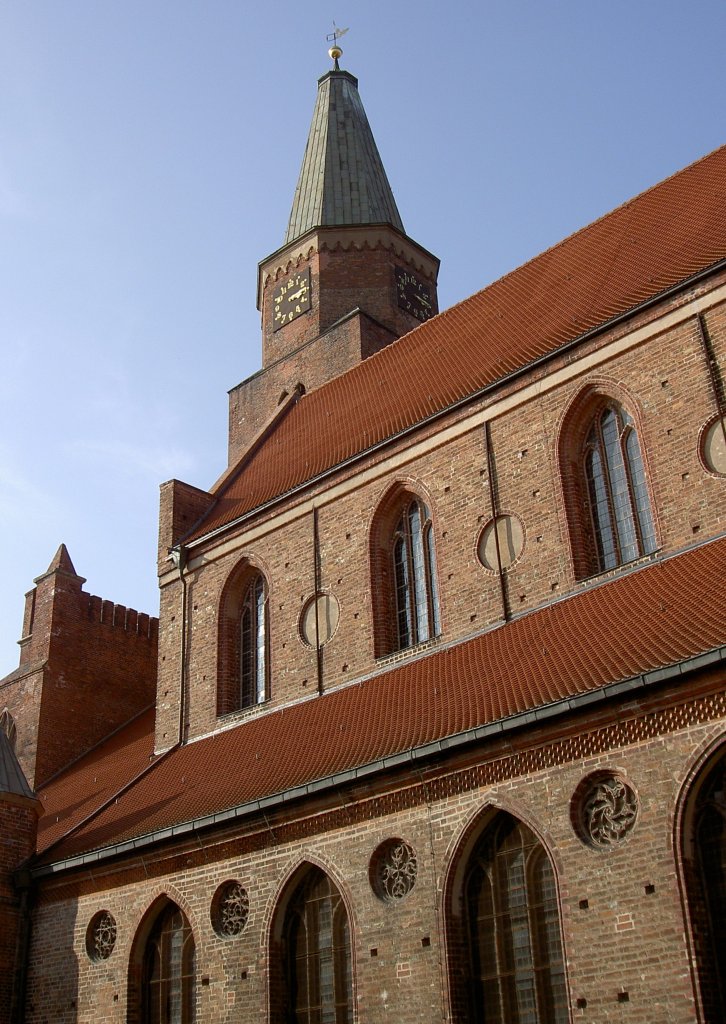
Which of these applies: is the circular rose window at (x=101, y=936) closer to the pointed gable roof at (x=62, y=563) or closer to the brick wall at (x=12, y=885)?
the brick wall at (x=12, y=885)

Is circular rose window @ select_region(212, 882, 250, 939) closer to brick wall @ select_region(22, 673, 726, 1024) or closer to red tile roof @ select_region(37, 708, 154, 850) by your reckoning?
brick wall @ select_region(22, 673, 726, 1024)

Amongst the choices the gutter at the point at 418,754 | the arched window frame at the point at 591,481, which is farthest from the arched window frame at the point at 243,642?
the arched window frame at the point at 591,481

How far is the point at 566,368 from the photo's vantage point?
15352 millimetres

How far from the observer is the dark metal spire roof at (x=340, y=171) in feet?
92.0

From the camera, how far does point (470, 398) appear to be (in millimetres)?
16219

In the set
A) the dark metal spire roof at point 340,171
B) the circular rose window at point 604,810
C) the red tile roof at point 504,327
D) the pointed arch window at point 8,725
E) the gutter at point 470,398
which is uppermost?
the dark metal spire roof at point 340,171

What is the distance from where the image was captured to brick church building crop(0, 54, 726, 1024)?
10586mm

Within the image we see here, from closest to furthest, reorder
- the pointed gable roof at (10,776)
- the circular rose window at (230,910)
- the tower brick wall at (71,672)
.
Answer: the circular rose window at (230,910)
the pointed gable roof at (10,776)
the tower brick wall at (71,672)

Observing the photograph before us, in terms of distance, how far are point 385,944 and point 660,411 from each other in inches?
265

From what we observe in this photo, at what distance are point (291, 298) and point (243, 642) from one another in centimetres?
1079

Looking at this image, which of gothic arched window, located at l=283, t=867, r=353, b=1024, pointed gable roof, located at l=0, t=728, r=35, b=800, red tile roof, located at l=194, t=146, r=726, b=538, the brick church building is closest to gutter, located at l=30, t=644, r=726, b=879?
the brick church building

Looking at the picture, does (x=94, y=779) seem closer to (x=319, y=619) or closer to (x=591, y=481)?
(x=319, y=619)

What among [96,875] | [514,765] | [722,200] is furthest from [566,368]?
[96,875]

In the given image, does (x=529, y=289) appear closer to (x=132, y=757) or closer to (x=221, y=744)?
(x=221, y=744)
